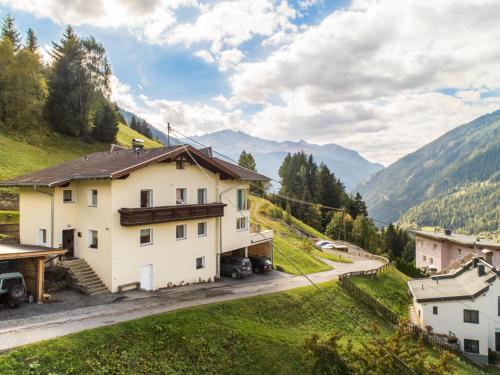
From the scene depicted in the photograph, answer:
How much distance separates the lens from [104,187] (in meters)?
26.9

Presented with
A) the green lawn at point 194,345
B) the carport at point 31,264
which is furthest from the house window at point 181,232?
the carport at point 31,264

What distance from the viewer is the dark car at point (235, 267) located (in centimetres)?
3500

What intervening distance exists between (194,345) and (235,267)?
50.3ft

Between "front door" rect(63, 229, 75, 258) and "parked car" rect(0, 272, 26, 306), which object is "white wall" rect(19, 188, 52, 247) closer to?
"front door" rect(63, 229, 75, 258)

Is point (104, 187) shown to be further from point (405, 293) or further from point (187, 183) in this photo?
point (405, 293)

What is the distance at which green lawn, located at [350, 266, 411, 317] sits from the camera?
41094mm

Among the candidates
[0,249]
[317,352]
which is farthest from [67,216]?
[317,352]

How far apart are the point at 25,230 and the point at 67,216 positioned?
15.5ft

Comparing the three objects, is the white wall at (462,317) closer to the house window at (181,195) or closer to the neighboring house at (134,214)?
the neighboring house at (134,214)

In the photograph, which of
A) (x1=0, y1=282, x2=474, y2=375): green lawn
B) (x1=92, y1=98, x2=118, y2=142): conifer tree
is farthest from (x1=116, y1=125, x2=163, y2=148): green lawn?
(x1=0, y1=282, x2=474, y2=375): green lawn

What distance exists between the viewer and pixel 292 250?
165 ft

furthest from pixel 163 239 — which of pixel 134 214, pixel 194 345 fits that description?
pixel 194 345

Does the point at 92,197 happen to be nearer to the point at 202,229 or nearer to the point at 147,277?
the point at 147,277

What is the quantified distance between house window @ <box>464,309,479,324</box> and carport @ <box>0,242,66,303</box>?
40.1m
